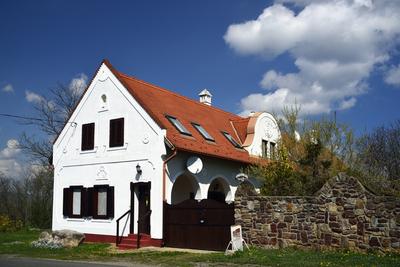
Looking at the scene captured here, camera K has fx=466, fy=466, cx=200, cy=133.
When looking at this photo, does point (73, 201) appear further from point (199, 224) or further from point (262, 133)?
point (262, 133)

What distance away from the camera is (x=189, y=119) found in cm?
2377

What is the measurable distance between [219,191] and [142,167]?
616 cm

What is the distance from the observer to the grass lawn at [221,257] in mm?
12465

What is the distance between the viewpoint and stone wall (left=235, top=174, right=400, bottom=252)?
13758mm

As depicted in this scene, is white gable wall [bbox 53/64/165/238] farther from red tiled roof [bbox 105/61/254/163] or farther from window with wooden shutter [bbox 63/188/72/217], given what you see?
red tiled roof [bbox 105/61/254/163]

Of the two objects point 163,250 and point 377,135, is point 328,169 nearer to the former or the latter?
point 163,250

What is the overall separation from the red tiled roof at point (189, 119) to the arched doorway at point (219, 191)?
4.89 feet

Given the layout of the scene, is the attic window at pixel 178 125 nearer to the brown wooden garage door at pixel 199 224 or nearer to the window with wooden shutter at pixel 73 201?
the brown wooden garage door at pixel 199 224

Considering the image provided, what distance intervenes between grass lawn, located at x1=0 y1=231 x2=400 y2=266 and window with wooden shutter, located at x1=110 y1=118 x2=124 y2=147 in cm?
469

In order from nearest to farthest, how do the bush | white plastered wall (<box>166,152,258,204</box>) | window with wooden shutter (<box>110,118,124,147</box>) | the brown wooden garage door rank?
1. the brown wooden garage door
2. white plastered wall (<box>166,152,258,204</box>)
3. window with wooden shutter (<box>110,118,124,147</box>)
4. the bush

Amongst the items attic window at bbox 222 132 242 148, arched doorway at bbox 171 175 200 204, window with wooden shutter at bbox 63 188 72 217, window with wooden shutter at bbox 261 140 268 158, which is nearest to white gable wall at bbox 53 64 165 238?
window with wooden shutter at bbox 63 188 72 217

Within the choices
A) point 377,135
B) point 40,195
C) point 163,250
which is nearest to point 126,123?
point 163,250

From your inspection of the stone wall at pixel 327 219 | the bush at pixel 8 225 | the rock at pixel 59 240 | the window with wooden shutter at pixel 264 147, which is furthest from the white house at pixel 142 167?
the bush at pixel 8 225

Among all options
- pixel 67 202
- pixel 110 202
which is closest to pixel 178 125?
pixel 110 202
